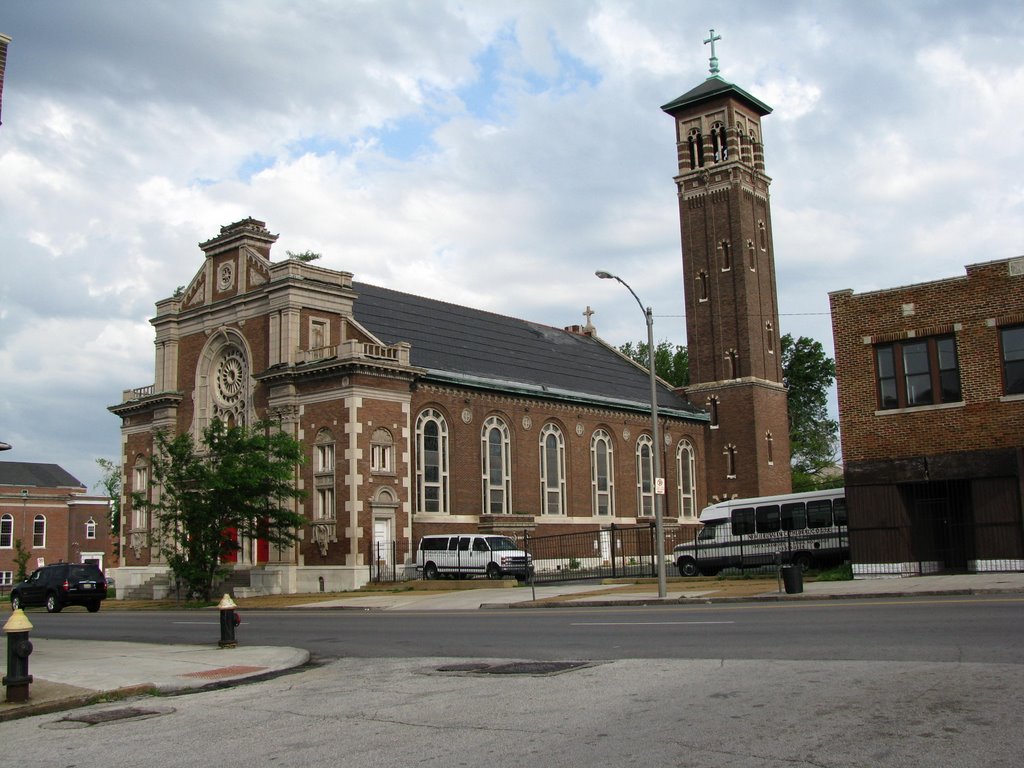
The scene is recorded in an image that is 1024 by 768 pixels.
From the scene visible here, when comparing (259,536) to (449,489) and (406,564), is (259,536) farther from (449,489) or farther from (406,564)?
(449,489)

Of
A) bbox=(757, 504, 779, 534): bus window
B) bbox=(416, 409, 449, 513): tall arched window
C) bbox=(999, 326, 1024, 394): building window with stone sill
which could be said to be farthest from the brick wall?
bbox=(416, 409, 449, 513): tall arched window

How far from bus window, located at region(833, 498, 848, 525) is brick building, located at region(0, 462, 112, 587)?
6740cm

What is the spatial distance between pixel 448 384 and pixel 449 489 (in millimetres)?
4690

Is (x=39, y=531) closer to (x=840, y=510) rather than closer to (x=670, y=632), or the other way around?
(x=840, y=510)

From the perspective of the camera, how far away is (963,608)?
1725 centimetres

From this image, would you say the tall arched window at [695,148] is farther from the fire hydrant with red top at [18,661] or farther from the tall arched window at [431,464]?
the fire hydrant with red top at [18,661]

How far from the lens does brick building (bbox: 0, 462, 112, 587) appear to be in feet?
277

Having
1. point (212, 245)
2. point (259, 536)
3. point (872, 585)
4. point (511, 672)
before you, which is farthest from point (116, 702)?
point (212, 245)

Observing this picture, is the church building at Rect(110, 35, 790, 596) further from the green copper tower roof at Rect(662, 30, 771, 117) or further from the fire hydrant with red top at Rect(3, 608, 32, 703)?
the fire hydrant with red top at Rect(3, 608, 32, 703)

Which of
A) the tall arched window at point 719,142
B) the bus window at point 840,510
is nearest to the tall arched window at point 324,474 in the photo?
the bus window at point 840,510

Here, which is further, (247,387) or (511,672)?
(247,387)

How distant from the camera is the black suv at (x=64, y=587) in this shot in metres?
37.5

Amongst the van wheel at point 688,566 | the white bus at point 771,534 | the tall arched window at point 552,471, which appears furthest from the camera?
the tall arched window at point 552,471

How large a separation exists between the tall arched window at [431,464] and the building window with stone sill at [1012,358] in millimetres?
25381
